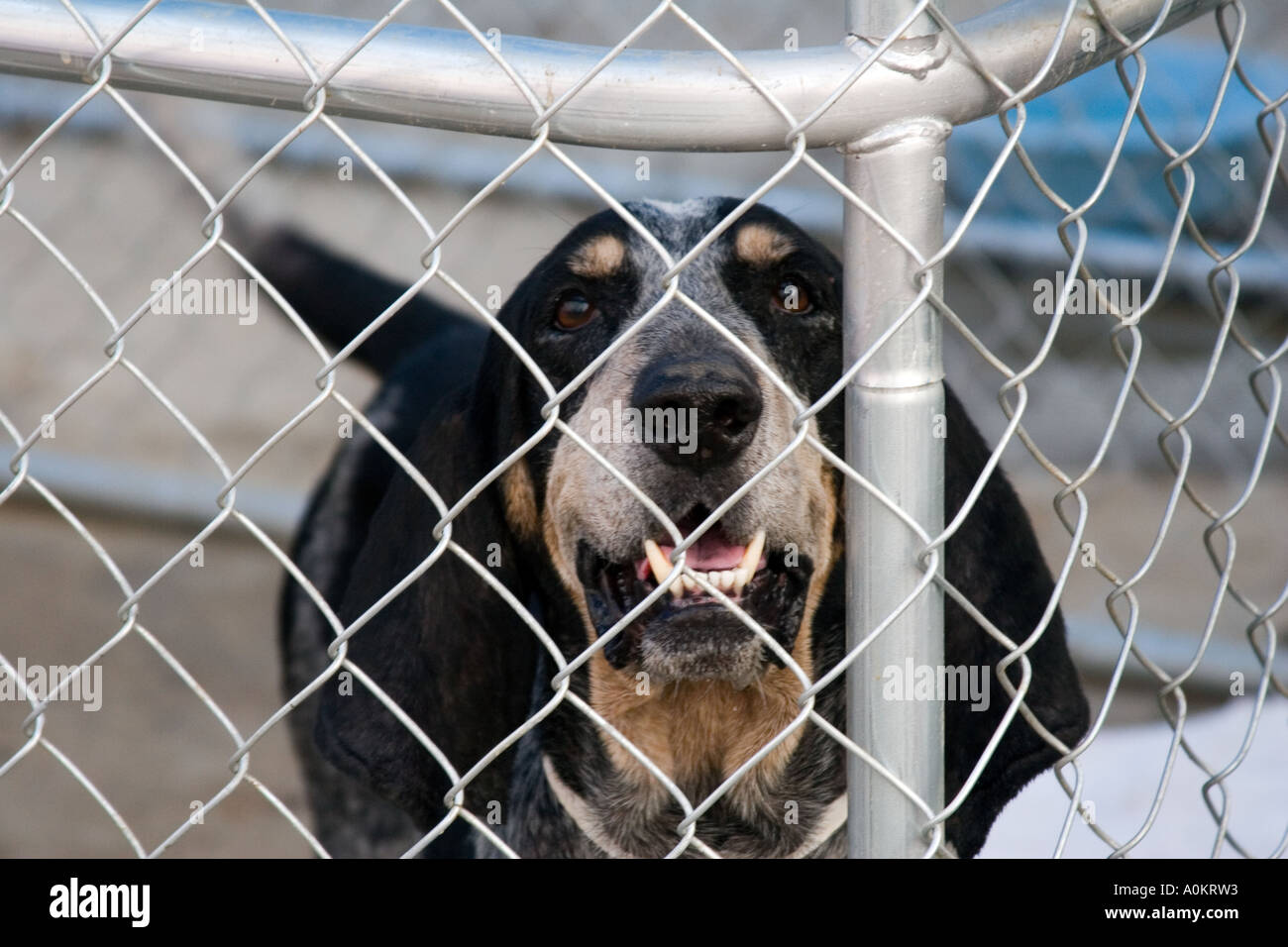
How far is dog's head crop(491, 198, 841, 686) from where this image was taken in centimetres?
179

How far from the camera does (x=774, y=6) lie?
6.10 meters

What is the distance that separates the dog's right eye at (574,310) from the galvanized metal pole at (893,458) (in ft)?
3.43

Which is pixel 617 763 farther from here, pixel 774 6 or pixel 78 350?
pixel 774 6

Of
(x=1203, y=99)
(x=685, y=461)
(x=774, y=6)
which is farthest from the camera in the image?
(x=774, y=6)

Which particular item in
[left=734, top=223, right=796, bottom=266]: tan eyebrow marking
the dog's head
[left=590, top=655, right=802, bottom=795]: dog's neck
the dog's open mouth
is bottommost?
[left=590, top=655, right=802, bottom=795]: dog's neck

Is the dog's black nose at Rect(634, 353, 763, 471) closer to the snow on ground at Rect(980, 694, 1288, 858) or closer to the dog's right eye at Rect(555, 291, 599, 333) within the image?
the dog's right eye at Rect(555, 291, 599, 333)

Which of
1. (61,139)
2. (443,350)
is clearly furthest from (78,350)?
(443,350)


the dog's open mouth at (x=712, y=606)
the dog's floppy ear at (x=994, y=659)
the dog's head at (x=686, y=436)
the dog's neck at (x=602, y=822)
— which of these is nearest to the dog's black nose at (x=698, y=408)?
the dog's head at (x=686, y=436)

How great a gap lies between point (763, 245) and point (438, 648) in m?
0.84

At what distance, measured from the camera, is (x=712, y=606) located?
1.90m

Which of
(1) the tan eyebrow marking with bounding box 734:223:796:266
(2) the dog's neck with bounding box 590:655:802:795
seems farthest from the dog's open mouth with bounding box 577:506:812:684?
(1) the tan eyebrow marking with bounding box 734:223:796:266

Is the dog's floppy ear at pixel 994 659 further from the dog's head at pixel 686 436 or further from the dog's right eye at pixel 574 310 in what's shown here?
the dog's right eye at pixel 574 310

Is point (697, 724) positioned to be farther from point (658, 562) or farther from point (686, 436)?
point (686, 436)
